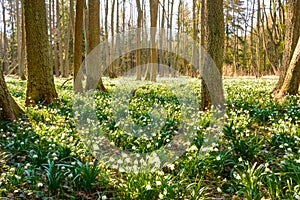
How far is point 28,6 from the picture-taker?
7.01 meters

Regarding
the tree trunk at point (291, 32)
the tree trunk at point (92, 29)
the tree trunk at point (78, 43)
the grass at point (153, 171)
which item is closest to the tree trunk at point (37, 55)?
the grass at point (153, 171)

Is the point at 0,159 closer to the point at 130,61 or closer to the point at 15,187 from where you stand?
the point at 15,187

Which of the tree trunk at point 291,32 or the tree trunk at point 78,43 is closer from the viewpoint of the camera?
the tree trunk at point 291,32

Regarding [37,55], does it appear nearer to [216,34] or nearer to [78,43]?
[78,43]

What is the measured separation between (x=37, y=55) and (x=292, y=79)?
7.09m

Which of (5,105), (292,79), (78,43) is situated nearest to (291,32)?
(292,79)

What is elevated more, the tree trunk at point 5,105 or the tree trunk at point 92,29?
the tree trunk at point 92,29

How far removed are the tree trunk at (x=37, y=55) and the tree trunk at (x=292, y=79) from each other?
21.8 feet

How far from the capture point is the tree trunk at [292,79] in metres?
7.30

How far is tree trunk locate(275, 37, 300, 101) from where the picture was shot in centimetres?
730

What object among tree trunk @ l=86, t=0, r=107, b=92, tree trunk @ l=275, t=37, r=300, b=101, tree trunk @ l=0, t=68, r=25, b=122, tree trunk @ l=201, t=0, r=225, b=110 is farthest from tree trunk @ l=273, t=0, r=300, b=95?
tree trunk @ l=0, t=68, r=25, b=122

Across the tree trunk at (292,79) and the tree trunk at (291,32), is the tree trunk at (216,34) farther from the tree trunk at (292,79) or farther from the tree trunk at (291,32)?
the tree trunk at (291,32)

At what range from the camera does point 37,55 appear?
7.27m

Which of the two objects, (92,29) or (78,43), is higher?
(92,29)
